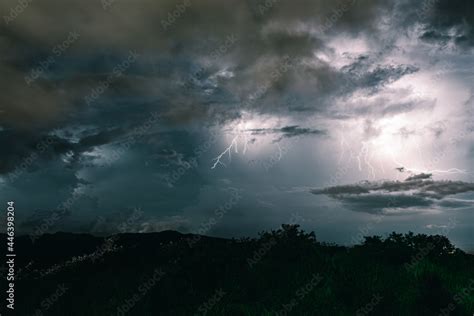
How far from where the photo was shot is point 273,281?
1225cm

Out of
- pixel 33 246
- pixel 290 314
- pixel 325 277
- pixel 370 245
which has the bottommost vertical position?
pixel 290 314

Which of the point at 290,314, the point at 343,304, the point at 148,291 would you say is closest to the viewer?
the point at 290,314

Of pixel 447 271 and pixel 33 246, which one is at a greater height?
pixel 33 246

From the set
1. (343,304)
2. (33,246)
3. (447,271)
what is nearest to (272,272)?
(343,304)

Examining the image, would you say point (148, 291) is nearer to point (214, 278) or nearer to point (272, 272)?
point (214, 278)

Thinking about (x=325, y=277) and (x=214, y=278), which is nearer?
(x=325, y=277)

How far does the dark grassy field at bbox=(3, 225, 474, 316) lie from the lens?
416 inches

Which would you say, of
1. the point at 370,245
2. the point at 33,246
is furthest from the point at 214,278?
the point at 33,246

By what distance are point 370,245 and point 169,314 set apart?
7.45m

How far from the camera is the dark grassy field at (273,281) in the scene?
10.6 metres

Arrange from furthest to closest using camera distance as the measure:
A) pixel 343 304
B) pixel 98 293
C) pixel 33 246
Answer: pixel 33 246, pixel 98 293, pixel 343 304

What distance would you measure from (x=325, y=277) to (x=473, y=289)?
11.7ft

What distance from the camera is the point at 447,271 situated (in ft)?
42.0

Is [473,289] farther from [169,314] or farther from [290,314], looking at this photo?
[169,314]
